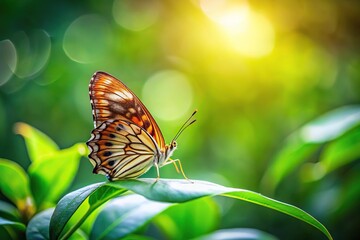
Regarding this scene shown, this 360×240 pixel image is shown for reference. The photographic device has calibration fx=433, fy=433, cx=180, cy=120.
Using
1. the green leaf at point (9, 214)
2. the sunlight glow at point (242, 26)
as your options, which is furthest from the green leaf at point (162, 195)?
the sunlight glow at point (242, 26)

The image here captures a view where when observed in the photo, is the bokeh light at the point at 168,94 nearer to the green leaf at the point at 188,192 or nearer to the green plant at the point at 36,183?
the green plant at the point at 36,183

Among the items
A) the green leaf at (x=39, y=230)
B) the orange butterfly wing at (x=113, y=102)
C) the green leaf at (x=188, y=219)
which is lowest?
the green leaf at (x=188, y=219)

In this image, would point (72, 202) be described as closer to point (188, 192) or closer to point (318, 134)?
point (188, 192)

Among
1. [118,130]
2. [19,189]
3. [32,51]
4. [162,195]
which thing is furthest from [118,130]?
[32,51]

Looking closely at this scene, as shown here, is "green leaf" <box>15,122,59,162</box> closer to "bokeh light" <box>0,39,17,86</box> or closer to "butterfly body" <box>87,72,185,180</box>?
"butterfly body" <box>87,72,185,180</box>

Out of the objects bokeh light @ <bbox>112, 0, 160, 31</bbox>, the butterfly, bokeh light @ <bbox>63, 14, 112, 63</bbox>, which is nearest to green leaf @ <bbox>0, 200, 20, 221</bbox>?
the butterfly
